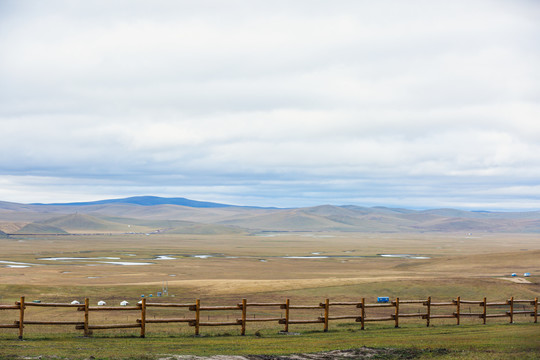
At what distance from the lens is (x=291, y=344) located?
72.3 feet

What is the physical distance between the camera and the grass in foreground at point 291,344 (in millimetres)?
18984

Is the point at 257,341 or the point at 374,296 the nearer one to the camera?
the point at 257,341

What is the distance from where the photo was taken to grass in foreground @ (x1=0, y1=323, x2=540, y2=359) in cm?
1898

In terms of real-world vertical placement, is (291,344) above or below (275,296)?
above

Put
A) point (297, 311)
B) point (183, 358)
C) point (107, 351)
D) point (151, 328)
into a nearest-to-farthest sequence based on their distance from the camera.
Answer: point (183, 358), point (107, 351), point (151, 328), point (297, 311)

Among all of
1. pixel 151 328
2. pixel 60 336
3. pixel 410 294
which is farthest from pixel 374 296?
pixel 60 336

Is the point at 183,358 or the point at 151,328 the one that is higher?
the point at 183,358

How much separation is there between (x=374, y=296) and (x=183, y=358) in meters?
42.1

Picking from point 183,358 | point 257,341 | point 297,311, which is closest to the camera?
point 183,358

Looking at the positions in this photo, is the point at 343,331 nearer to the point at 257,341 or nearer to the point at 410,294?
the point at 257,341

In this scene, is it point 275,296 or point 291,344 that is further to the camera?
point 275,296

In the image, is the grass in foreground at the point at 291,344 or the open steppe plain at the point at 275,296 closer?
the grass in foreground at the point at 291,344

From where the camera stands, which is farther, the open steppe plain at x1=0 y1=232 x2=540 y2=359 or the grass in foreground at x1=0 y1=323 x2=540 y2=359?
the open steppe plain at x1=0 y1=232 x2=540 y2=359

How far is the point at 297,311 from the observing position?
46.0 meters
